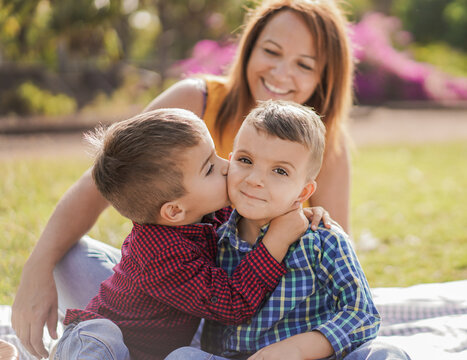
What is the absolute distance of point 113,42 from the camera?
1279 centimetres

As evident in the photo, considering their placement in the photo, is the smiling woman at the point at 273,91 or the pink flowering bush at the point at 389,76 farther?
the pink flowering bush at the point at 389,76

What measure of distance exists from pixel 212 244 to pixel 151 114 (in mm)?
510

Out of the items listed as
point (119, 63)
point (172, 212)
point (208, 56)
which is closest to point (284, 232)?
point (172, 212)

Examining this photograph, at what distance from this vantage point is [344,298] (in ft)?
5.65

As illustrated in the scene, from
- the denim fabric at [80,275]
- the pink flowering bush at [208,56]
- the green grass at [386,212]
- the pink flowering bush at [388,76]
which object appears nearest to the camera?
the denim fabric at [80,275]

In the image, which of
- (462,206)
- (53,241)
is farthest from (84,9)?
(53,241)

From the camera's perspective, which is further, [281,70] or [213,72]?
[213,72]

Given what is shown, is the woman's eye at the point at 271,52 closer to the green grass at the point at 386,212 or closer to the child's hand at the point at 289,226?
the child's hand at the point at 289,226

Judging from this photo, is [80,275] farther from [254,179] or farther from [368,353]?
[368,353]

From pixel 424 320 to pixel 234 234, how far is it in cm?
129

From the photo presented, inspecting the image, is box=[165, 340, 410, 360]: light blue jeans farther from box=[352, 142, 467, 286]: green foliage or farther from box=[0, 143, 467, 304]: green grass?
box=[352, 142, 467, 286]: green foliage

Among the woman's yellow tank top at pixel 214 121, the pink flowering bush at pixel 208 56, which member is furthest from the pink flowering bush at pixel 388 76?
the woman's yellow tank top at pixel 214 121

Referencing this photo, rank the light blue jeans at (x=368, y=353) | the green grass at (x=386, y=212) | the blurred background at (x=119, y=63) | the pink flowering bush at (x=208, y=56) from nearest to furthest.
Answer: the light blue jeans at (x=368, y=353) < the green grass at (x=386, y=212) < the blurred background at (x=119, y=63) < the pink flowering bush at (x=208, y=56)

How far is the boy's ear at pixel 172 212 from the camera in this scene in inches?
70.0
